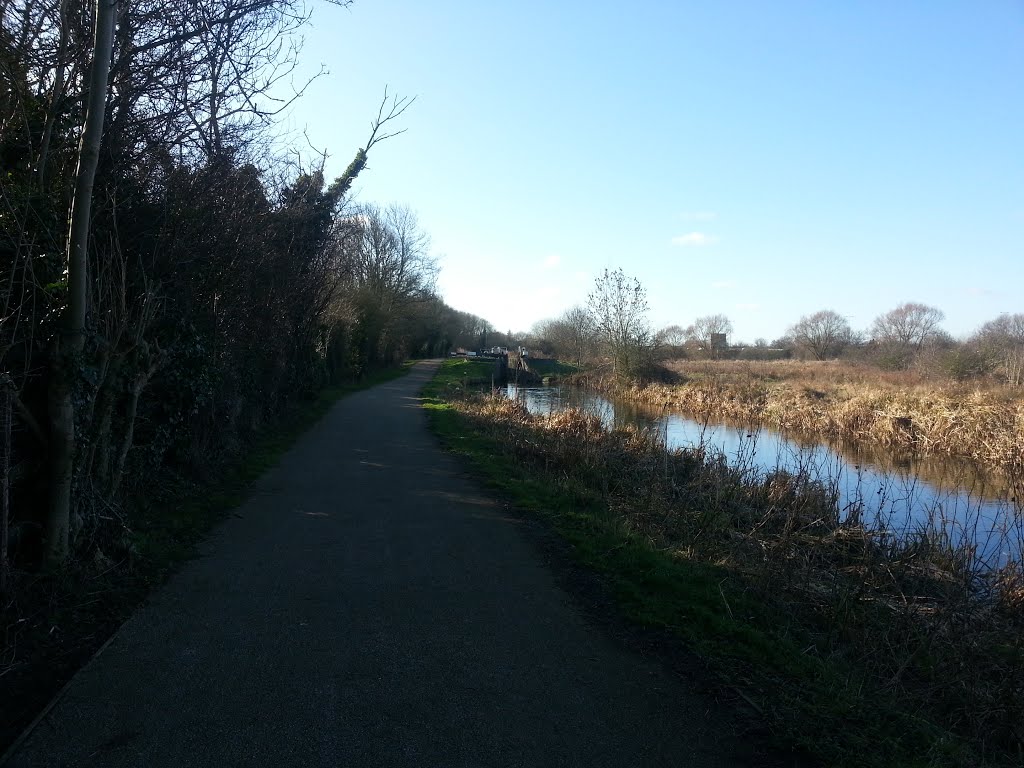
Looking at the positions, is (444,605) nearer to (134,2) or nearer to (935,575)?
(935,575)

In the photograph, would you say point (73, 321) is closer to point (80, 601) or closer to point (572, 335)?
point (80, 601)

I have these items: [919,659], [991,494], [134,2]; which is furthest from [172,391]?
[991,494]

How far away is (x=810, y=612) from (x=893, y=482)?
9747 millimetres

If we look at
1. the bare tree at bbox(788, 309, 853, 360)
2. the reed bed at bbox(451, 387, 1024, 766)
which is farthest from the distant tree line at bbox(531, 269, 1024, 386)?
the reed bed at bbox(451, 387, 1024, 766)

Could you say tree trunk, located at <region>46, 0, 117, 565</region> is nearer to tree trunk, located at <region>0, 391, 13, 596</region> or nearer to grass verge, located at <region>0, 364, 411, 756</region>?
grass verge, located at <region>0, 364, 411, 756</region>

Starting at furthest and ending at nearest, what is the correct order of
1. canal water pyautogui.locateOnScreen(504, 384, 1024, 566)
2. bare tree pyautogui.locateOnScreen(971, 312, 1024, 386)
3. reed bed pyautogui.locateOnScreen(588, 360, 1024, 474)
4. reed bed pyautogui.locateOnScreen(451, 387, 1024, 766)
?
bare tree pyautogui.locateOnScreen(971, 312, 1024, 386) → reed bed pyautogui.locateOnScreen(588, 360, 1024, 474) → canal water pyautogui.locateOnScreen(504, 384, 1024, 566) → reed bed pyautogui.locateOnScreen(451, 387, 1024, 766)

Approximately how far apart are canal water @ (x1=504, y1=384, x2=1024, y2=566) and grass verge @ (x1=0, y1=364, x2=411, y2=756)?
765cm

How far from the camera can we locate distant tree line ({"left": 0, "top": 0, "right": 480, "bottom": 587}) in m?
5.46

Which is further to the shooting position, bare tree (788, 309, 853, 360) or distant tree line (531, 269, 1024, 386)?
bare tree (788, 309, 853, 360)

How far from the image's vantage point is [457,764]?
137 inches

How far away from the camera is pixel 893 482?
14.6 meters

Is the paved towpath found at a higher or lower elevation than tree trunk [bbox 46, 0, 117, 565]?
lower

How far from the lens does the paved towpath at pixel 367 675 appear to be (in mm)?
3615

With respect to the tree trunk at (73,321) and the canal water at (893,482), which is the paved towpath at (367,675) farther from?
the canal water at (893,482)
